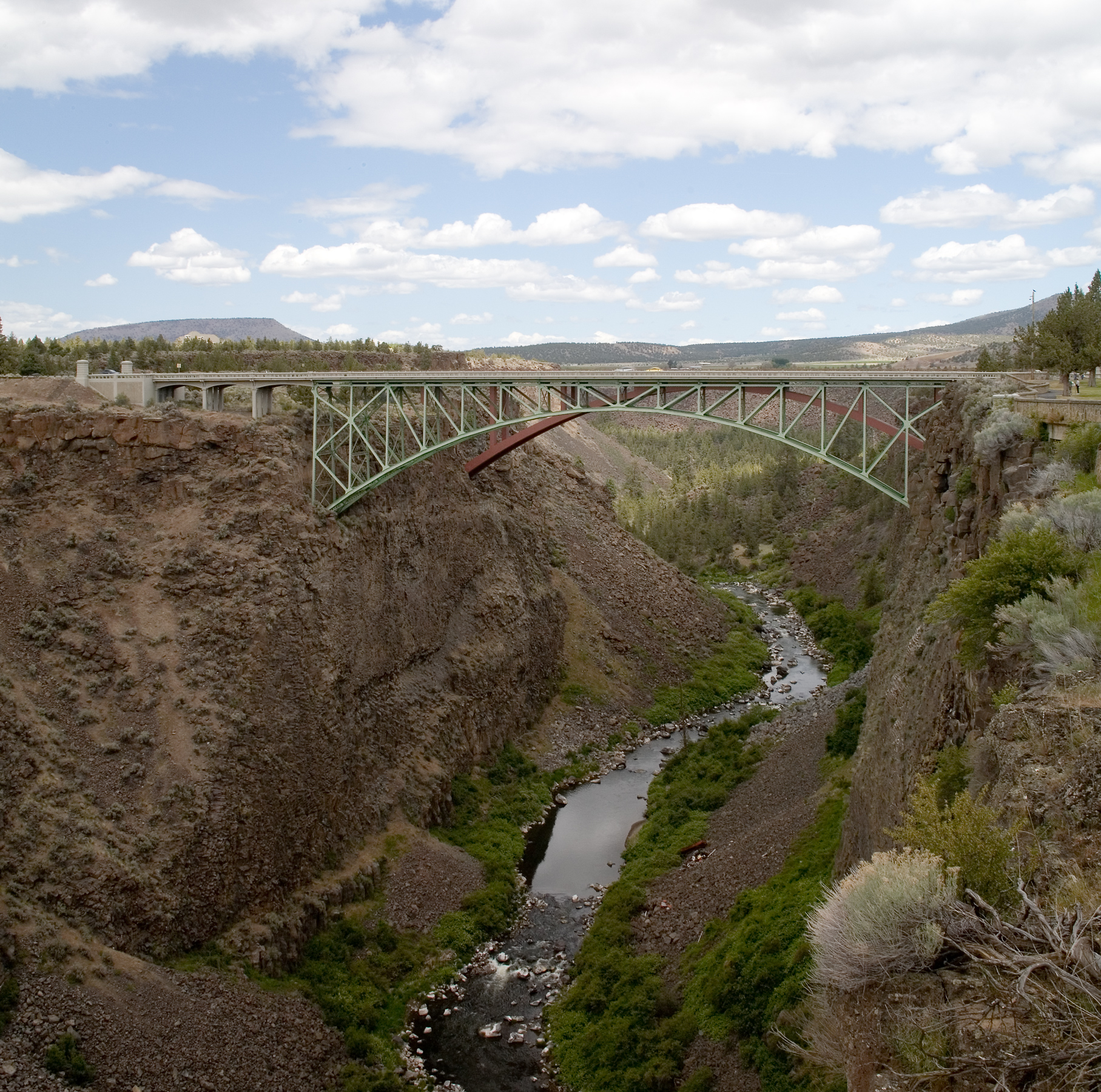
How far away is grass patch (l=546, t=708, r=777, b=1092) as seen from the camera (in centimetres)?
2241

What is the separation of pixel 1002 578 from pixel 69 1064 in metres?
18.7

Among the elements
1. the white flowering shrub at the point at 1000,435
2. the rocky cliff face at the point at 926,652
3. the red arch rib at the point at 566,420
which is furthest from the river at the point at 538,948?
the white flowering shrub at the point at 1000,435

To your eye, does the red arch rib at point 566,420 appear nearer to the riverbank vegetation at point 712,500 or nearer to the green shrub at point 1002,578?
the green shrub at point 1002,578

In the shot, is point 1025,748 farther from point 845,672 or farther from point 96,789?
point 845,672

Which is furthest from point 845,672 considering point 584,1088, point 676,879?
point 584,1088

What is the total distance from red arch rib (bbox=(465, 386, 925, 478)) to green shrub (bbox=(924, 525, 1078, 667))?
11811 mm

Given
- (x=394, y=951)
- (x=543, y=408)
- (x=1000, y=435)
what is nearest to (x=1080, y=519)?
(x=1000, y=435)

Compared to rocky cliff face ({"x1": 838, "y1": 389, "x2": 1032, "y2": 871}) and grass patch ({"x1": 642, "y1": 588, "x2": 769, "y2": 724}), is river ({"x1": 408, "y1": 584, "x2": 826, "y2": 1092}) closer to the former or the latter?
grass patch ({"x1": 642, "y1": 588, "x2": 769, "y2": 724})

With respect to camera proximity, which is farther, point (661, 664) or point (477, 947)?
point (661, 664)

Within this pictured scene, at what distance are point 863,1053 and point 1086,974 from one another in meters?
2.70

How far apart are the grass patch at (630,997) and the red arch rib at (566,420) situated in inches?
520

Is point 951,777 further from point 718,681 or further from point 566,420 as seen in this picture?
point 718,681

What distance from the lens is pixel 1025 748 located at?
468 inches

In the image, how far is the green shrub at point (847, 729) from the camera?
1312 inches
